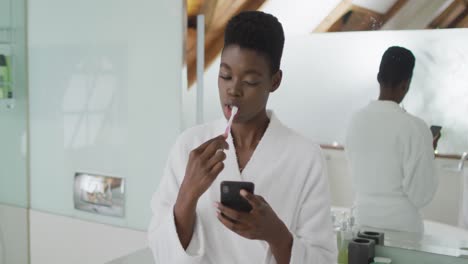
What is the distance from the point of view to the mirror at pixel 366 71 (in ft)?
4.90

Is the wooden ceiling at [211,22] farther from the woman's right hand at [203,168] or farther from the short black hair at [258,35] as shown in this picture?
the woman's right hand at [203,168]

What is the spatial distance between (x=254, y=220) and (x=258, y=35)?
381 millimetres

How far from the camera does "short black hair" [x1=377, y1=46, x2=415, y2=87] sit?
155 cm

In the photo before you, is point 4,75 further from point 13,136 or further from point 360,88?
point 360,88

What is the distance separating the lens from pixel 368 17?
158 cm

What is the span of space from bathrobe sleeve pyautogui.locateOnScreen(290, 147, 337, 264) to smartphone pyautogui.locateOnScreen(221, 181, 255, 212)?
0.52 ft

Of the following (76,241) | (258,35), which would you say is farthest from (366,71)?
(76,241)

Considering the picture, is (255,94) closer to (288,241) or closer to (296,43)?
(288,241)

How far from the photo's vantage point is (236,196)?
98 cm

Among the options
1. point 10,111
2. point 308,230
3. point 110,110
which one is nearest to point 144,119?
point 110,110

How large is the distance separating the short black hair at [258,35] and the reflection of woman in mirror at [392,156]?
568mm

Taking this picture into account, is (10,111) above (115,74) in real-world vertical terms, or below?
below

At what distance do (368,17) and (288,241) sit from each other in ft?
2.73

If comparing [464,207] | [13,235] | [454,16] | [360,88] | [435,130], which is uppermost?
[454,16]
